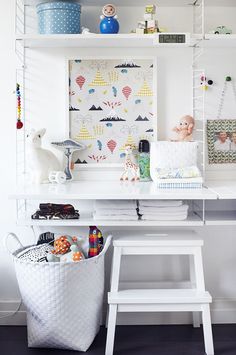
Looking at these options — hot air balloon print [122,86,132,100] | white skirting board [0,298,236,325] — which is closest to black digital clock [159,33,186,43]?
hot air balloon print [122,86,132,100]

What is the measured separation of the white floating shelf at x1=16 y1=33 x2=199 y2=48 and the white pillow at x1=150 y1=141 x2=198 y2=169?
1.57 ft

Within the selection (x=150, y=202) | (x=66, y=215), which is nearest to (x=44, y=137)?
(x=66, y=215)

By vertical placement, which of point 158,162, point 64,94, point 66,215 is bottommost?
point 66,215

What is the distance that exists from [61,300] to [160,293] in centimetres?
45

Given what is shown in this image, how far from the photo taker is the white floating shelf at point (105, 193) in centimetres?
248

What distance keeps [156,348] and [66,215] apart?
0.76m

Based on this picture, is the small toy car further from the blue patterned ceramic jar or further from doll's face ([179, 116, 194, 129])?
the blue patterned ceramic jar

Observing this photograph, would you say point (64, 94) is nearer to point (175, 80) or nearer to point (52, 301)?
point (175, 80)

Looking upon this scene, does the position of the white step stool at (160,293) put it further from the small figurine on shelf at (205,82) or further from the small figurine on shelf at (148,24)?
the small figurine on shelf at (148,24)

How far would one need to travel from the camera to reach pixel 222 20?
116 inches

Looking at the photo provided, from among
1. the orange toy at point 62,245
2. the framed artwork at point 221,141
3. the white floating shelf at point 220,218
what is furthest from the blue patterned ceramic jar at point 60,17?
the white floating shelf at point 220,218

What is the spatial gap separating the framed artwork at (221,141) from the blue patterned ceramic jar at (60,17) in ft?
2.81

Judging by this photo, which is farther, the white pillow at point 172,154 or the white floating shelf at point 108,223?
the white pillow at point 172,154

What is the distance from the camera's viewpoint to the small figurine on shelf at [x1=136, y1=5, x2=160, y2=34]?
2.75 meters
